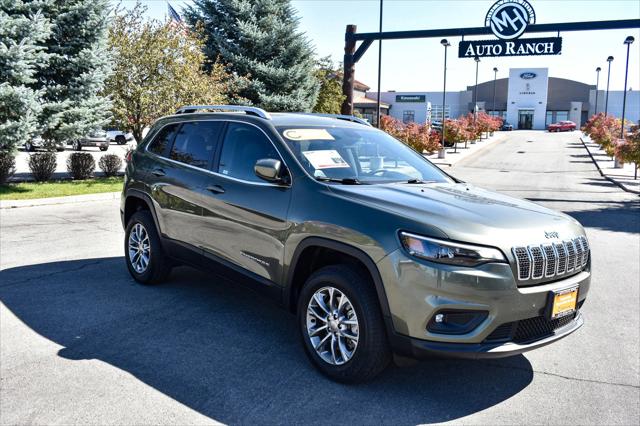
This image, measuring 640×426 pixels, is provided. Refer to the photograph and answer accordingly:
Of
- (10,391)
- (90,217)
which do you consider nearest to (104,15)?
(90,217)

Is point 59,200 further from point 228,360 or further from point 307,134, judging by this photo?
point 228,360

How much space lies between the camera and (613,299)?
239 inches

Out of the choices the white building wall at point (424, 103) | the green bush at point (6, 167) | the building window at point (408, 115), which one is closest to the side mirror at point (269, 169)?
the green bush at point (6, 167)

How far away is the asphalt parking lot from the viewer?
11.2ft

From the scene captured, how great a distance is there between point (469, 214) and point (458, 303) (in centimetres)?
64

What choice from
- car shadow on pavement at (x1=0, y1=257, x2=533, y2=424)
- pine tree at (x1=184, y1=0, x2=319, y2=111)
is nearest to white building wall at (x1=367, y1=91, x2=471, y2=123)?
pine tree at (x1=184, y1=0, x2=319, y2=111)

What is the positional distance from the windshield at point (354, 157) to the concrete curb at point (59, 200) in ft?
31.0

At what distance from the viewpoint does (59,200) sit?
41.6 feet

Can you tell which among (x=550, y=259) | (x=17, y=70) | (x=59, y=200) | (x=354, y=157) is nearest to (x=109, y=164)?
(x=59, y=200)

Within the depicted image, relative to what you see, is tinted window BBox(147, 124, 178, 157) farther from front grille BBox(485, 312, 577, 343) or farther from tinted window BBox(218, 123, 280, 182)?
front grille BBox(485, 312, 577, 343)

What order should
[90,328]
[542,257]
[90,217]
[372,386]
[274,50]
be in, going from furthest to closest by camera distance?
[274,50] → [90,217] → [90,328] → [372,386] → [542,257]

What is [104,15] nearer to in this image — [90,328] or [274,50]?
[274,50]

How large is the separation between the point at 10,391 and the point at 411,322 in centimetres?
259

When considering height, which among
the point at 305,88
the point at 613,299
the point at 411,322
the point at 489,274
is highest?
the point at 305,88
